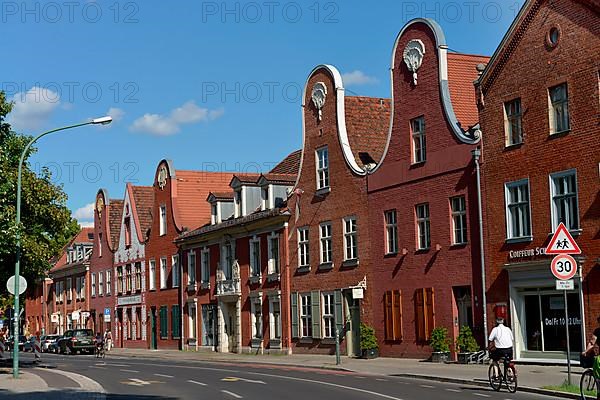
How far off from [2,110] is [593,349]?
75.4 ft

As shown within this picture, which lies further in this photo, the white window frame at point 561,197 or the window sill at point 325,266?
the window sill at point 325,266

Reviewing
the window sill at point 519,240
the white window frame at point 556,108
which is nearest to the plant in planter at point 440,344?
the window sill at point 519,240

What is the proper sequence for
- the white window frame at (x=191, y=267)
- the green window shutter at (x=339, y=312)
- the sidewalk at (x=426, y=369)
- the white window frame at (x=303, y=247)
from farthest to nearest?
the white window frame at (x=191, y=267) → the white window frame at (x=303, y=247) → the green window shutter at (x=339, y=312) → the sidewalk at (x=426, y=369)

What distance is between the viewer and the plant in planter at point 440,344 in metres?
34.7

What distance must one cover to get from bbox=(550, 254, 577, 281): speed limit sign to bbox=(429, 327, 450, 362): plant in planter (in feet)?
46.4

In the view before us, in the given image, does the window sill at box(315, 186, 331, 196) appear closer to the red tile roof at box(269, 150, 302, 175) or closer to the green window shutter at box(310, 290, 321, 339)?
the green window shutter at box(310, 290, 321, 339)

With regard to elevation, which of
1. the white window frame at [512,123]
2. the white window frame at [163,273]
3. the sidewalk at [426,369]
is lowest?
the sidewalk at [426,369]

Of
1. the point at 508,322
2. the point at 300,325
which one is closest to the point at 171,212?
the point at 300,325

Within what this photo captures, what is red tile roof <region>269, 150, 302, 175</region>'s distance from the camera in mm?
52312

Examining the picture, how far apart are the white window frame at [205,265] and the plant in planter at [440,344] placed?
2202 cm

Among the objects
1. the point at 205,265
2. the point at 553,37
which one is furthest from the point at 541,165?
the point at 205,265

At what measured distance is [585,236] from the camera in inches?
1154

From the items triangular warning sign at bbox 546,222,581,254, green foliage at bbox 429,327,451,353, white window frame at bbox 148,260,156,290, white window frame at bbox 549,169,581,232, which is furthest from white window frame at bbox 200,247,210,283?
triangular warning sign at bbox 546,222,581,254

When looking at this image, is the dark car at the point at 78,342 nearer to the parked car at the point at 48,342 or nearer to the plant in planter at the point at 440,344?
the parked car at the point at 48,342
